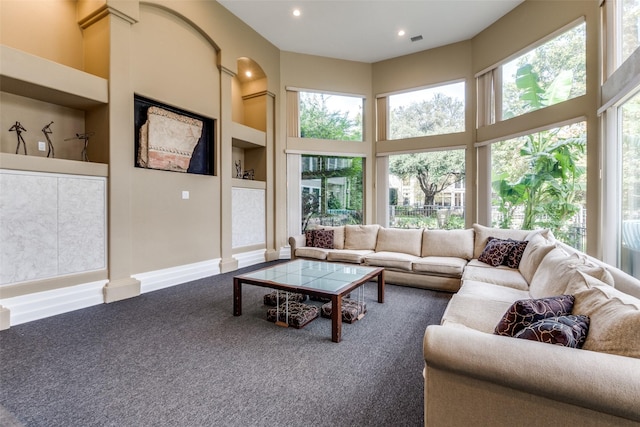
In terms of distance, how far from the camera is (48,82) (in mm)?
3266

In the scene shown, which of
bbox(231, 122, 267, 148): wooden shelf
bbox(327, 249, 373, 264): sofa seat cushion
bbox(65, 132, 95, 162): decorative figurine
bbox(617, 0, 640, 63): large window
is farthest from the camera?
bbox(231, 122, 267, 148): wooden shelf

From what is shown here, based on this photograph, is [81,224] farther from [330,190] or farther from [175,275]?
[330,190]

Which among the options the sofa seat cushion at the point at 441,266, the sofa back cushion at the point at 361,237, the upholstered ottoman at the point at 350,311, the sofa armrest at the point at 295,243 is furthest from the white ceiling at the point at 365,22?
the upholstered ottoman at the point at 350,311

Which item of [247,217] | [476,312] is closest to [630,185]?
[476,312]

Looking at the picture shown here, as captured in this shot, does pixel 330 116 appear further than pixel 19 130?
Yes

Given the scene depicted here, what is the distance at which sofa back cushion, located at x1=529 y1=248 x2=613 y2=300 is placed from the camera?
1.82 metres

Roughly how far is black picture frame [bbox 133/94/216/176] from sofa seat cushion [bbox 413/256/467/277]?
3.80m

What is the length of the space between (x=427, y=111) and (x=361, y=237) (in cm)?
343

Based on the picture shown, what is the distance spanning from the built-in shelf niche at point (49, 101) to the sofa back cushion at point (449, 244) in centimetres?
477

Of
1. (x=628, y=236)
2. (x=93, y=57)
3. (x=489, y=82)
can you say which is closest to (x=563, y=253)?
(x=628, y=236)

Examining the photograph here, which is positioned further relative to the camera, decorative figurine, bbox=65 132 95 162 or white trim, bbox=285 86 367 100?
white trim, bbox=285 86 367 100

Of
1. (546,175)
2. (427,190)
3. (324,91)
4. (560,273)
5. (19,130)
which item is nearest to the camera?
(560,273)

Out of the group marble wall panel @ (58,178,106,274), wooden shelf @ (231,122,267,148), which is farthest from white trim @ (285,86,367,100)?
marble wall panel @ (58,178,106,274)

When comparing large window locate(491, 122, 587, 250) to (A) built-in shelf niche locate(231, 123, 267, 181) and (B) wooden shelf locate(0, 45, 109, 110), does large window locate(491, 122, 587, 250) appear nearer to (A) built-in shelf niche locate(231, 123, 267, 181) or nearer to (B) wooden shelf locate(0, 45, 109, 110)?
(A) built-in shelf niche locate(231, 123, 267, 181)
